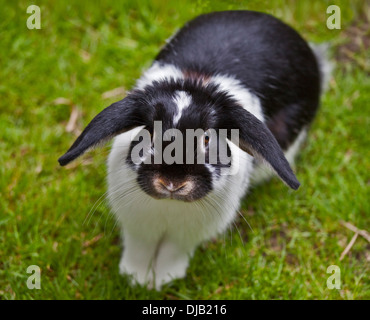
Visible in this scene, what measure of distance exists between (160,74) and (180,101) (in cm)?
59

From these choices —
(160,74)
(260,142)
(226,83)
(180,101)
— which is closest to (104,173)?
(160,74)

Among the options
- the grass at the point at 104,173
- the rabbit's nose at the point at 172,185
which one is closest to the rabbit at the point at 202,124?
the rabbit's nose at the point at 172,185

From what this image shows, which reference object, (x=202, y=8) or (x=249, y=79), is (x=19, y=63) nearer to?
(x=202, y=8)

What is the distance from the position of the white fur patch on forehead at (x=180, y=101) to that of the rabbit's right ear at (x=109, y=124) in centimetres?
15

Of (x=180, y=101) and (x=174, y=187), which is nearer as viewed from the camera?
(x=174, y=187)

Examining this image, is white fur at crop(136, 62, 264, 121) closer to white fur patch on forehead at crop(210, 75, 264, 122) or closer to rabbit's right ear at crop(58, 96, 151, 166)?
white fur patch on forehead at crop(210, 75, 264, 122)

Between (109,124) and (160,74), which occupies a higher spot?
(160,74)

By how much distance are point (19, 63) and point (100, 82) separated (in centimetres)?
71

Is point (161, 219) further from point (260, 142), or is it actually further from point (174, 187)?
point (260, 142)

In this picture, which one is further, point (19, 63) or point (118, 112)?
point (19, 63)

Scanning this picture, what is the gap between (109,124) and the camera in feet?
8.63

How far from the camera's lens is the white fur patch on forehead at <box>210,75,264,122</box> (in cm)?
317

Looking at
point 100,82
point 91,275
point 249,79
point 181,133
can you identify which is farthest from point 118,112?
point 100,82

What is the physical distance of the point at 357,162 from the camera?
4.24 m
